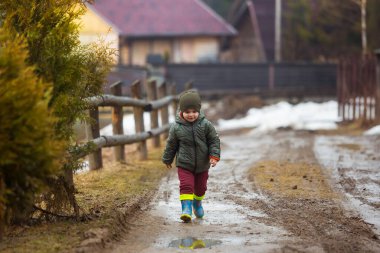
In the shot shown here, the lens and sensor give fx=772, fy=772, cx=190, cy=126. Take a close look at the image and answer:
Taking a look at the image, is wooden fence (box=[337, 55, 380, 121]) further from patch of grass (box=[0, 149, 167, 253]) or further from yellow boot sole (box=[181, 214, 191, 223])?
yellow boot sole (box=[181, 214, 191, 223])

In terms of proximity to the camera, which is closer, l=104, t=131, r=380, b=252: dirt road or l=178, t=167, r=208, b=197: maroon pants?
l=104, t=131, r=380, b=252: dirt road

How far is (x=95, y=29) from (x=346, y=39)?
47.4 feet

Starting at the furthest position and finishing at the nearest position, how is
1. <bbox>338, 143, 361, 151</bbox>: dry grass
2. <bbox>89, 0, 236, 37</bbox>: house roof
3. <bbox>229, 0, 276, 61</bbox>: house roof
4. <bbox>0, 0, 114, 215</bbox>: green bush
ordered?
<bbox>89, 0, 236, 37</bbox>: house roof, <bbox>229, 0, 276, 61</bbox>: house roof, <bbox>338, 143, 361, 151</bbox>: dry grass, <bbox>0, 0, 114, 215</bbox>: green bush

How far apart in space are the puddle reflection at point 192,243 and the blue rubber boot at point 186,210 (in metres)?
0.74

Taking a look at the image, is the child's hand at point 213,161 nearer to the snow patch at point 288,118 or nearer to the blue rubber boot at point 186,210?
the blue rubber boot at point 186,210

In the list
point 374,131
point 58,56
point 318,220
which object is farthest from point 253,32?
point 58,56

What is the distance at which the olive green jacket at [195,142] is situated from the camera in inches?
303

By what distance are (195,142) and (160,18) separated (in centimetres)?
4012

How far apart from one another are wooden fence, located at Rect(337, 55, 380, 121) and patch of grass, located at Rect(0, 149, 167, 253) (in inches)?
341

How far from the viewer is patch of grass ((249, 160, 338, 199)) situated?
9141mm

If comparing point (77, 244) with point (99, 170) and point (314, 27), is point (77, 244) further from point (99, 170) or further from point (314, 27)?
point (314, 27)

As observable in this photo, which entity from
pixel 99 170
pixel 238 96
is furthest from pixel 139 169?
pixel 238 96

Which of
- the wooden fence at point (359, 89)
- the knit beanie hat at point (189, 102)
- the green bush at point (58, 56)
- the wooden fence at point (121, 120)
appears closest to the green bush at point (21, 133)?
the green bush at point (58, 56)

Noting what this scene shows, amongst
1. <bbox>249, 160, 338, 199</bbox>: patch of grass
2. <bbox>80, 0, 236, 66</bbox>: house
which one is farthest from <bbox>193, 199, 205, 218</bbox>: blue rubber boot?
<bbox>80, 0, 236, 66</bbox>: house
